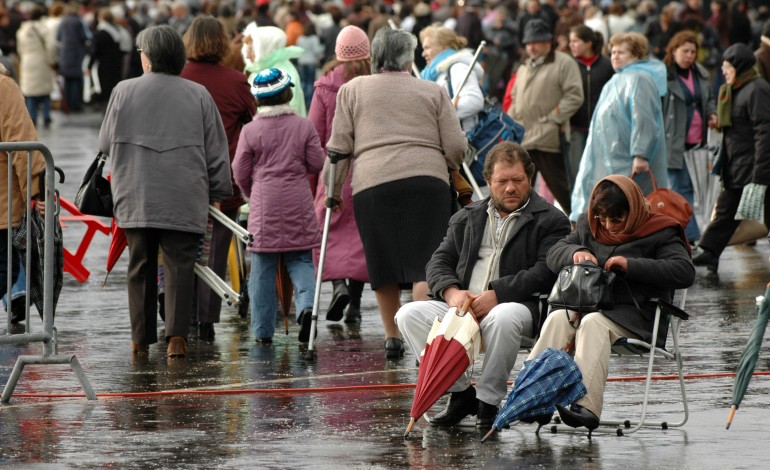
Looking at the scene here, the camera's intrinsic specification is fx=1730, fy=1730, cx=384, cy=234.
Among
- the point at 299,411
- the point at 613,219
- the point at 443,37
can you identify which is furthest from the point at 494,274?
the point at 443,37

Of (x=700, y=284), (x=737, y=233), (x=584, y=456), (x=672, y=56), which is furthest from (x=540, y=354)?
(x=672, y=56)

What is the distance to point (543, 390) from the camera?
24.1 feet

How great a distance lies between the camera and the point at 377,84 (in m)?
9.89

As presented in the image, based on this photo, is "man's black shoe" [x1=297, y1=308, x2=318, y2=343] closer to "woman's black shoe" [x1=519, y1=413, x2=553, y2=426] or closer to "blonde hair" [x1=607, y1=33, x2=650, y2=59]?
"woman's black shoe" [x1=519, y1=413, x2=553, y2=426]

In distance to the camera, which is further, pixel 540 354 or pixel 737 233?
pixel 737 233

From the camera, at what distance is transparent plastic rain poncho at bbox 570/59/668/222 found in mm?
12578

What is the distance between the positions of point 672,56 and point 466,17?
48.8 feet

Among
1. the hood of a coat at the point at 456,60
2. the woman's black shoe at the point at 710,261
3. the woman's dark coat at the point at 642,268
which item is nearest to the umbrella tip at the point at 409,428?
the woman's dark coat at the point at 642,268

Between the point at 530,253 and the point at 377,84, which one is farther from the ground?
the point at 377,84

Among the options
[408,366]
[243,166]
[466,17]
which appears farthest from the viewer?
[466,17]

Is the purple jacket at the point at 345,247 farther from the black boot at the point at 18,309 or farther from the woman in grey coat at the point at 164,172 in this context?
the black boot at the point at 18,309

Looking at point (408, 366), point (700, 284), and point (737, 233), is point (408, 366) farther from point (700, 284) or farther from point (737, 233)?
point (737, 233)

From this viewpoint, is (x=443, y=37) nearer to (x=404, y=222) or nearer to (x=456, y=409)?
(x=404, y=222)

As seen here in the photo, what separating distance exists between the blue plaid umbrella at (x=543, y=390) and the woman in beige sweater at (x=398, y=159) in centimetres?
241
